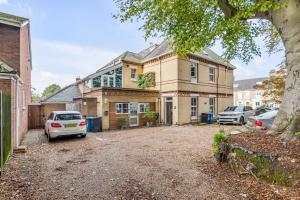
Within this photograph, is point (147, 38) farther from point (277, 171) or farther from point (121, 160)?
point (277, 171)

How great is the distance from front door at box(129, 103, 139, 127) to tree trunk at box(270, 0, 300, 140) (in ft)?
39.6

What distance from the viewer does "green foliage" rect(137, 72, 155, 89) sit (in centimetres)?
1978

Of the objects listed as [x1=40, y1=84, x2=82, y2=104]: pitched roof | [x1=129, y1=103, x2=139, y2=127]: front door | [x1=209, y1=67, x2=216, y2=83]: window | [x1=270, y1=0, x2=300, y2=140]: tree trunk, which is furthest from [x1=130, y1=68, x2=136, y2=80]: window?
[x1=270, y1=0, x2=300, y2=140]: tree trunk

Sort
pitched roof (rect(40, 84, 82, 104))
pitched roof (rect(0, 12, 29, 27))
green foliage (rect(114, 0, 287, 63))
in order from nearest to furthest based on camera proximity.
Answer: green foliage (rect(114, 0, 287, 63)) → pitched roof (rect(0, 12, 29, 27)) → pitched roof (rect(40, 84, 82, 104))

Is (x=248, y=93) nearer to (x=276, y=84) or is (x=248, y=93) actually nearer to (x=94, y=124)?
(x=276, y=84)

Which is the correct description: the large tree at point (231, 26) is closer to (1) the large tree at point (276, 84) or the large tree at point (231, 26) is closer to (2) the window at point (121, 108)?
(2) the window at point (121, 108)

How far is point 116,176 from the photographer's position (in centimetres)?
510

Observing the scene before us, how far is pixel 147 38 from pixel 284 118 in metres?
6.46

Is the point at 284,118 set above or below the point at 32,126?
above

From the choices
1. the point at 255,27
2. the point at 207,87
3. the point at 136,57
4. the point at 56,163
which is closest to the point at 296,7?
the point at 255,27

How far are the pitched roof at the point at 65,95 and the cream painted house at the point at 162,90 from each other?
2012mm

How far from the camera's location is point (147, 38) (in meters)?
9.25

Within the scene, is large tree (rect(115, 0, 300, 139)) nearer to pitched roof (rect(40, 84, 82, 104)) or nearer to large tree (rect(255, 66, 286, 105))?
large tree (rect(255, 66, 286, 105))

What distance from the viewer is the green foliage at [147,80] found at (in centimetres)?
1978
